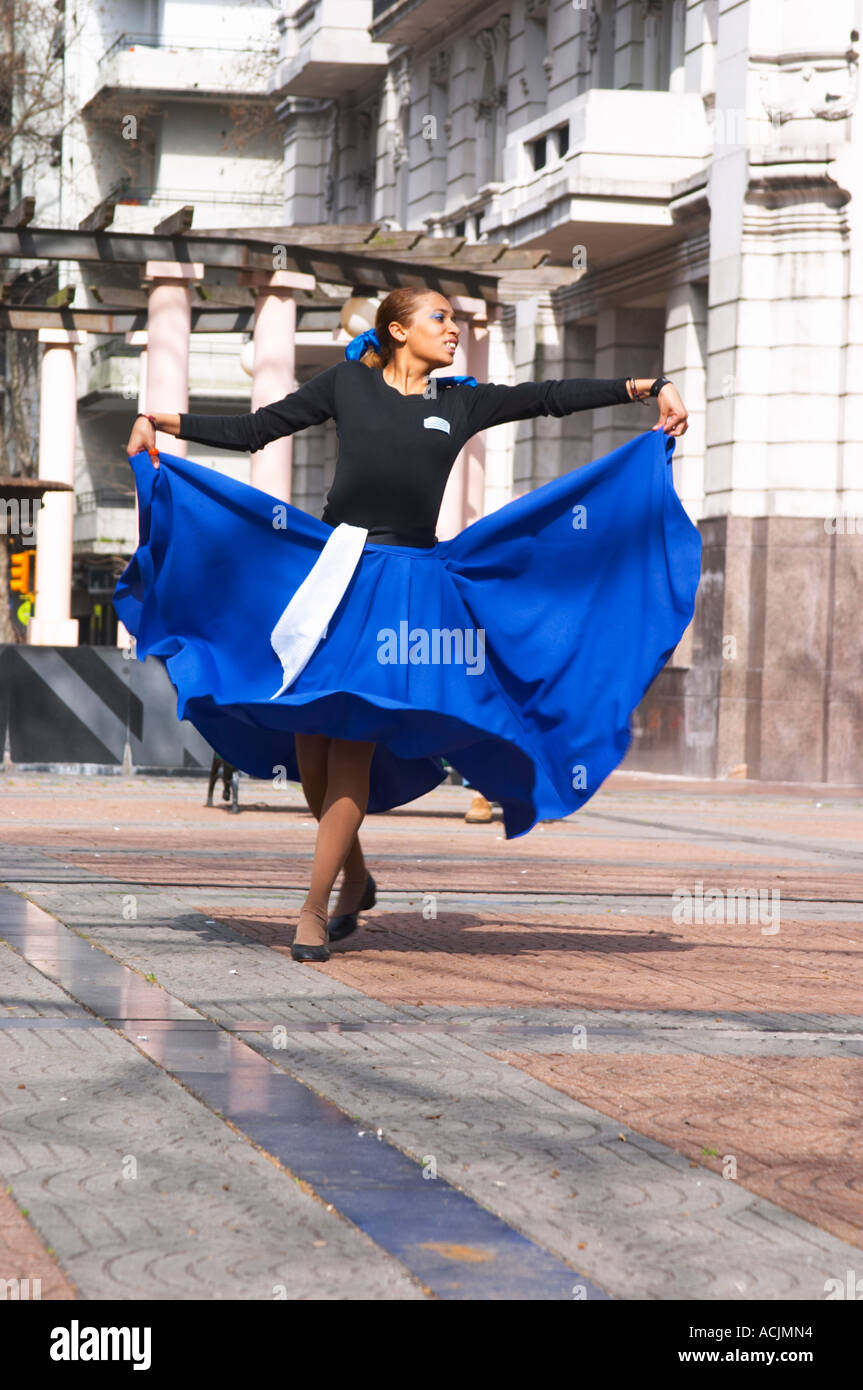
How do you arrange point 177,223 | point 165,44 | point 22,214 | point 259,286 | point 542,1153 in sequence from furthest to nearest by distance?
point 165,44
point 259,286
point 177,223
point 22,214
point 542,1153

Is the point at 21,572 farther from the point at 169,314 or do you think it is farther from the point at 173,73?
the point at 173,73

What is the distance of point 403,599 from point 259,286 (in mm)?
15438

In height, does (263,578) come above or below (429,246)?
below

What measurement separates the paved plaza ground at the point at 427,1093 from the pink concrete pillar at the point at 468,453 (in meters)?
13.1

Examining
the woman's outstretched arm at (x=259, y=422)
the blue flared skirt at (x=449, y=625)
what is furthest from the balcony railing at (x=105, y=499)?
the woman's outstretched arm at (x=259, y=422)

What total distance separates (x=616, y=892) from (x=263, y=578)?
3490mm

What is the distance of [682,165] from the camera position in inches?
993

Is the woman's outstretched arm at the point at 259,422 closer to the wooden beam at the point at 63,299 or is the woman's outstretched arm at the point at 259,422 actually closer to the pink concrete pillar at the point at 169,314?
the pink concrete pillar at the point at 169,314

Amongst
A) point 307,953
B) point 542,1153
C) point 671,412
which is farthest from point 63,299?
point 542,1153

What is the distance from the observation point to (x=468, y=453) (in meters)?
23.1
